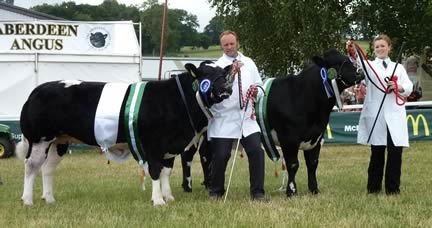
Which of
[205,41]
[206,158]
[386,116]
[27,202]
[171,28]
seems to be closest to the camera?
[27,202]

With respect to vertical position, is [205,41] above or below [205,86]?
above

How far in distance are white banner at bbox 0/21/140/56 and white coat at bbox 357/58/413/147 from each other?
402 inches

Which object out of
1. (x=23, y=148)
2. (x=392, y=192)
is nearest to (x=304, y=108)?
(x=392, y=192)

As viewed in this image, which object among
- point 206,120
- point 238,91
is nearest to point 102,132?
point 206,120

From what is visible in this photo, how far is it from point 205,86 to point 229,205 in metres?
1.44

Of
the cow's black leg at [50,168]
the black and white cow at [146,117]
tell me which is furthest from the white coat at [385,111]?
the cow's black leg at [50,168]

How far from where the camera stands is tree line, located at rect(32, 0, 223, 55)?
91.4m

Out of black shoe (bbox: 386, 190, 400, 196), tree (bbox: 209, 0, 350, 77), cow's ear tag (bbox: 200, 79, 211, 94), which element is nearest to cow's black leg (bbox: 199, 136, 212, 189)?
cow's ear tag (bbox: 200, 79, 211, 94)

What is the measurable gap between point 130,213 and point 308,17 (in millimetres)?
18498

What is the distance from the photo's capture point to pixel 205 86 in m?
6.99

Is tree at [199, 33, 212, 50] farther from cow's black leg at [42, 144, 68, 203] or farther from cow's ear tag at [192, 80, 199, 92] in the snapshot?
cow's ear tag at [192, 80, 199, 92]

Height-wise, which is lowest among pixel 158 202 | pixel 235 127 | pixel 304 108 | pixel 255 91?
pixel 158 202

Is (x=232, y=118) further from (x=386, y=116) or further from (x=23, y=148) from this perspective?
(x=23, y=148)

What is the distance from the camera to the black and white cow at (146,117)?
7156mm
